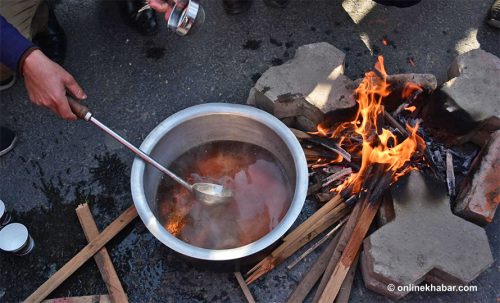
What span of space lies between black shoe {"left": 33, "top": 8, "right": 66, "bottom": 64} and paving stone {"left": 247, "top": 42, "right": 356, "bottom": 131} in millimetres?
1749

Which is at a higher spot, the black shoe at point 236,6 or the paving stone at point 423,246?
the black shoe at point 236,6

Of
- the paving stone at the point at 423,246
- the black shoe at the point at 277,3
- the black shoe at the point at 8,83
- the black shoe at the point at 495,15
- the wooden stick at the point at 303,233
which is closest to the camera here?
the paving stone at the point at 423,246

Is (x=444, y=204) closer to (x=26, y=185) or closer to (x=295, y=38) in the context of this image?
(x=295, y=38)

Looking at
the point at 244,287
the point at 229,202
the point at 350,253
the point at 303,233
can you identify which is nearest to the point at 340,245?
the point at 350,253

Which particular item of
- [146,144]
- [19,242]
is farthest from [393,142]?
[19,242]

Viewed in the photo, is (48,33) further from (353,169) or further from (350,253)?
(350,253)

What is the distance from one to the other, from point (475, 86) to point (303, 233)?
1494 mm

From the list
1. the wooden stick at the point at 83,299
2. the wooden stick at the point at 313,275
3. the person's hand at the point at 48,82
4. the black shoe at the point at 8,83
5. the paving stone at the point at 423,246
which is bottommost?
the wooden stick at the point at 83,299

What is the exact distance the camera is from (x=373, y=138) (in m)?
2.71

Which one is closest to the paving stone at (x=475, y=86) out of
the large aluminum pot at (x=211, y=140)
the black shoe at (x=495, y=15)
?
the black shoe at (x=495, y=15)

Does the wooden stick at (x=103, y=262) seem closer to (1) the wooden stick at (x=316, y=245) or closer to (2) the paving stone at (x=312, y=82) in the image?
(1) the wooden stick at (x=316, y=245)

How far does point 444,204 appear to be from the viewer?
2.44 metres

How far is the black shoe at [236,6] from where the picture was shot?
364 cm

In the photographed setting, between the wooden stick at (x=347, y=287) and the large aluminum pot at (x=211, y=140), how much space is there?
59 centimetres
